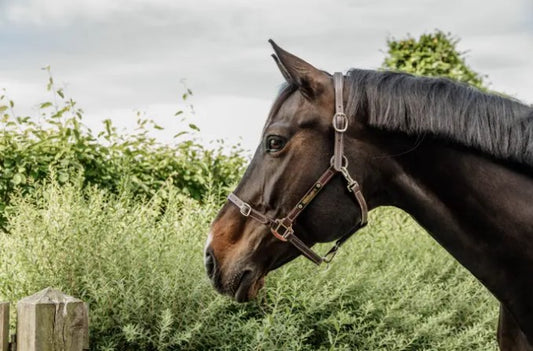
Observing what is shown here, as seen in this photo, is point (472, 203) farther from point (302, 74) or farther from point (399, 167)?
point (302, 74)

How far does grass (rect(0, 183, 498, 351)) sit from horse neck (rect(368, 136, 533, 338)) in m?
1.40

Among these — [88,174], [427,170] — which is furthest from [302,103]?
[88,174]

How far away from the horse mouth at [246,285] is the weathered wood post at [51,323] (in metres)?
0.88

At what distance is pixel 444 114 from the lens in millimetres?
2584

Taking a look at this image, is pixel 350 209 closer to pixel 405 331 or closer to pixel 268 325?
pixel 268 325

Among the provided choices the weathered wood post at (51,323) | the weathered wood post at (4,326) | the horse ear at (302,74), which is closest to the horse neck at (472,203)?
the horse ear at (302,74)

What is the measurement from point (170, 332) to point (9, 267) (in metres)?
1.08

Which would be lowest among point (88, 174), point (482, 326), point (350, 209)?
point (482, 326)

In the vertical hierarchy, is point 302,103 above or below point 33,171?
above

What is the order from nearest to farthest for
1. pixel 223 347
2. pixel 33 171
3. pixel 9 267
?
1. pixel 223 347
2. pixel 9 267
3. pixel 33 171

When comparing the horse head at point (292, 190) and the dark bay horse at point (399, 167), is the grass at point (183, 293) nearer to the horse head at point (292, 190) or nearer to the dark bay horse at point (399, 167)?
the horse head at point (292, 190)

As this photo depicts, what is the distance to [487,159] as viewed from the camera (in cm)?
263

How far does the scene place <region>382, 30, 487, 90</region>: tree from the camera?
886 cm

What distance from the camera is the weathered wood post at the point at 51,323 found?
3.23 m
